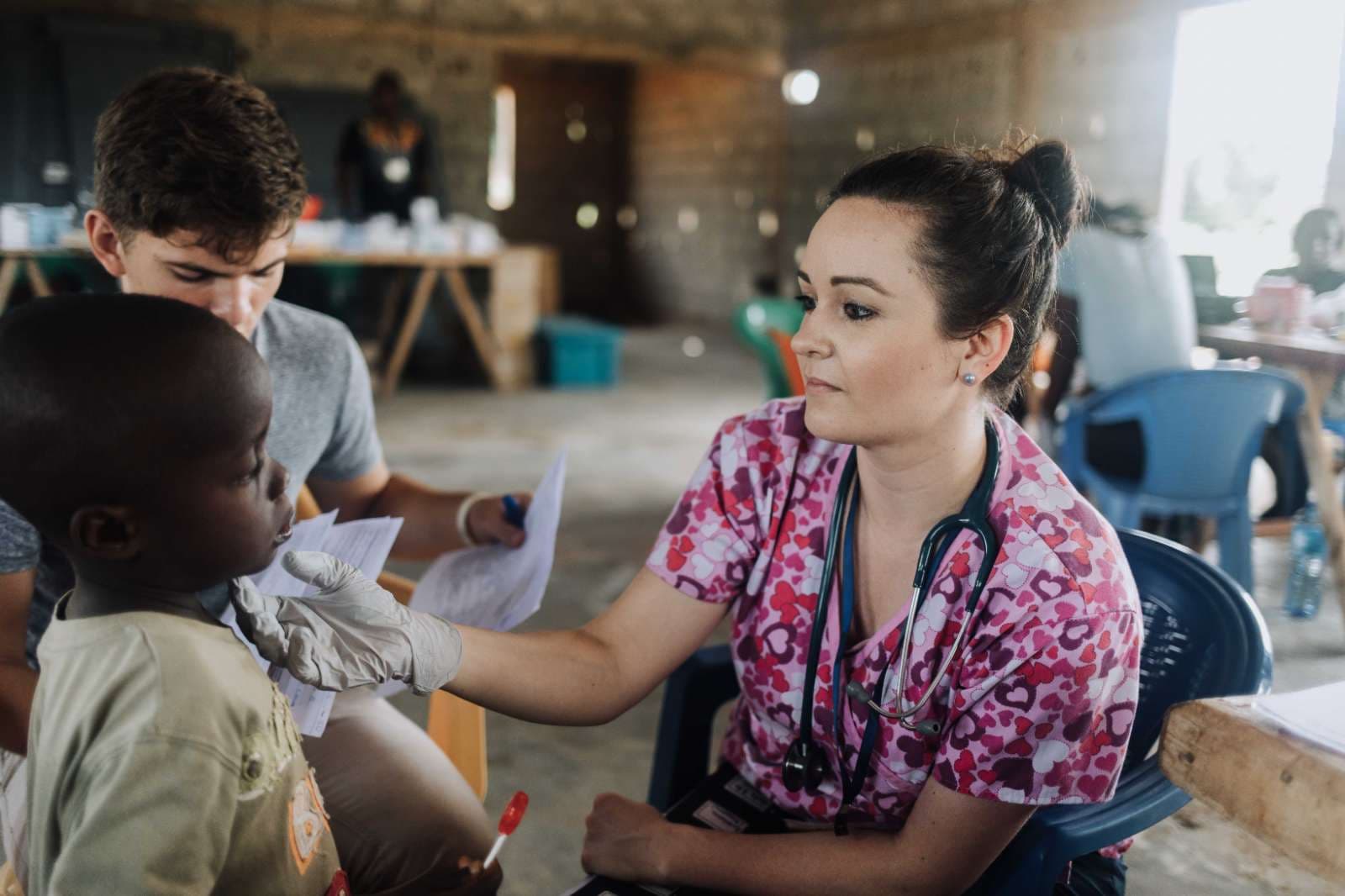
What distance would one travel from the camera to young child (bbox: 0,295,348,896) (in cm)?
66

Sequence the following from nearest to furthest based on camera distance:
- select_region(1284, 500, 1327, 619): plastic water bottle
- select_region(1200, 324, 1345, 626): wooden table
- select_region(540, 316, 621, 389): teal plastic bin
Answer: select_region(1200, 324, 1345, 626): wooden table < select_region(1284, 500, 1327, 619): plastic water bottle < select_region(540, 316, 621, 389): teal plastic bin

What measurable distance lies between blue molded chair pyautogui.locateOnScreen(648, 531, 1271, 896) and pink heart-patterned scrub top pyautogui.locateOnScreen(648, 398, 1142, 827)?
0.11 feet

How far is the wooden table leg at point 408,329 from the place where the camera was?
6.26 metres

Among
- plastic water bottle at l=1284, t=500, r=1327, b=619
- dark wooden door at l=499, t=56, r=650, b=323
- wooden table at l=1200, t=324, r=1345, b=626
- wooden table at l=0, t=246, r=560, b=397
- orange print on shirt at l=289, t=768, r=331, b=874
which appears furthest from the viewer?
dark wooden door at l=499, t=56, r=650, b=323

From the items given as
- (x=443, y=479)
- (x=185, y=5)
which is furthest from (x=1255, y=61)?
(x=185, y=5)

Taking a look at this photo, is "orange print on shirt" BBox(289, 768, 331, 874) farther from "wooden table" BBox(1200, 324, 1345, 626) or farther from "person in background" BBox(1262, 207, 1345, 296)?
"person in background" BBox(1262, 207, 1345, 296)

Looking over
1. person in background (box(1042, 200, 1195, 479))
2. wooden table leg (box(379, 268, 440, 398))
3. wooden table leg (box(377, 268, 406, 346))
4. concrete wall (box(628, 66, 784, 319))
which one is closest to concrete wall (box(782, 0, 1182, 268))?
concrete wall (box(628, 66, 784, 319))

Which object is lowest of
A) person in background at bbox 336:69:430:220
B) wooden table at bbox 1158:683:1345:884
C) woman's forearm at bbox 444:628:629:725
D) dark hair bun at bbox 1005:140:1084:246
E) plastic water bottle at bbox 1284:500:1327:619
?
plastic water bottle at bbox 1284:500:1327:619

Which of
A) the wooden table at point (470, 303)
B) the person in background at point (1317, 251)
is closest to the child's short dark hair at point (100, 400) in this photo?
the person in background at point (1317, 251)

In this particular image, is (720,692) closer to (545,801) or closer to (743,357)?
(545,801)

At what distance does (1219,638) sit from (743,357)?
7.48 m

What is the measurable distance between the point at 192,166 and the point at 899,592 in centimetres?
86

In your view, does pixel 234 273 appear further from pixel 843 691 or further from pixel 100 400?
pixel 843 691

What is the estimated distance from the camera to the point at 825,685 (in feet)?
3.62
